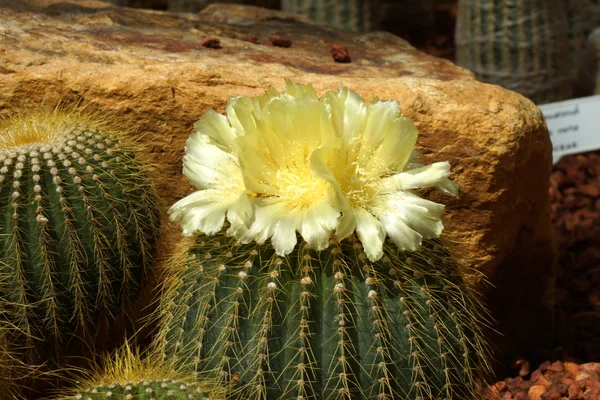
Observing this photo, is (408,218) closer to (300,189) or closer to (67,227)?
(300,189)

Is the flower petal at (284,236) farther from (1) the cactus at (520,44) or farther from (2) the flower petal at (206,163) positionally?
(1) the cactus at (520,44)

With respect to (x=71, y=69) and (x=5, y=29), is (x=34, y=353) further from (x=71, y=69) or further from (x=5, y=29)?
(x=5, y=29)

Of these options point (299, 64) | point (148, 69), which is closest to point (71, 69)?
point (148, 69)

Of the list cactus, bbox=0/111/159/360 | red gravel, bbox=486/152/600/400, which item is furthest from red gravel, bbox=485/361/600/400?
cactus, bbox=0/111/159/360

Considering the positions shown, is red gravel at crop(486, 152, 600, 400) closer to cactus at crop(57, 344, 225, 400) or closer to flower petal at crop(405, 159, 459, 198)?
flower petal at crop(405, 159, 459, 198)

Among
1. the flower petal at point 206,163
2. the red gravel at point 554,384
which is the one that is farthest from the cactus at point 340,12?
the flower petal at point 206,163

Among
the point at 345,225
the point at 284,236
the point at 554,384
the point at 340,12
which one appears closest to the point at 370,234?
the point at 345,225

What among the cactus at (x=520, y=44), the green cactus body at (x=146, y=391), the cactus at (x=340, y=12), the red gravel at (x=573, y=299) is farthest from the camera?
the cactus at (x=340, y=12)
